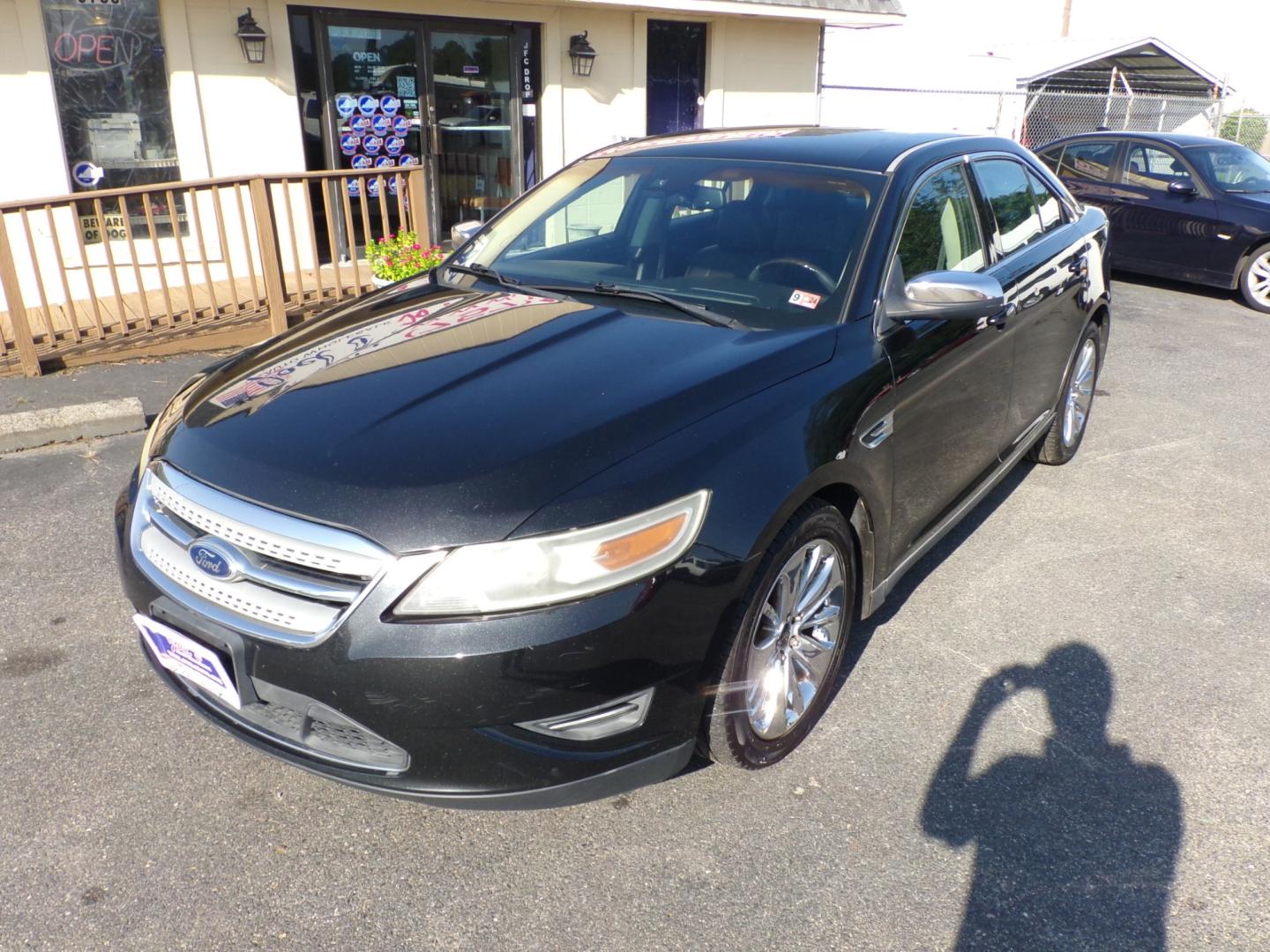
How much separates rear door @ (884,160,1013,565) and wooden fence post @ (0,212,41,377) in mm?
5025

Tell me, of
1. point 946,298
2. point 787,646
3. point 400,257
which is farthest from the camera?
point 400,257

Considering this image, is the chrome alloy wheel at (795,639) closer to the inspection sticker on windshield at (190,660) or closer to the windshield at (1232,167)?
the inspection sticker on windshield at (190,660)

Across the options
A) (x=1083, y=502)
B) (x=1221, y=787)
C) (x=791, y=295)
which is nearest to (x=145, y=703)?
(x=791, y=295)

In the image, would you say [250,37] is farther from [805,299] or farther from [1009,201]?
[805,299]

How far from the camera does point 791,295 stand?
302 centimetres

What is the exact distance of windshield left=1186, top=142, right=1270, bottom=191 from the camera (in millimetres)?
9602

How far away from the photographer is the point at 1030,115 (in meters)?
22.3

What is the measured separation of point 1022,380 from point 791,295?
1523 mm

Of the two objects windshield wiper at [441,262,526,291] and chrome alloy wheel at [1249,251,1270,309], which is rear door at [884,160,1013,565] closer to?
windshield wiper at [441,262,526,291]

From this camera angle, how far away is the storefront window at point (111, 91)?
24.7ft

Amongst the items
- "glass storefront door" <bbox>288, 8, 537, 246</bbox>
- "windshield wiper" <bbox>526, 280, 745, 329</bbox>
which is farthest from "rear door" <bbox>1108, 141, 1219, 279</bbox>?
"windshield wiper" <bbox>526, 280, 745, 329</bbox>

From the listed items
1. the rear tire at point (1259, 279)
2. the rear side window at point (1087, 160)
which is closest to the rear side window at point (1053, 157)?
the rear side window at point (1087, 160)

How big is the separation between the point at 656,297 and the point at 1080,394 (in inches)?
119

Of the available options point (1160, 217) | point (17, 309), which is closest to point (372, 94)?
point (17, 309)
